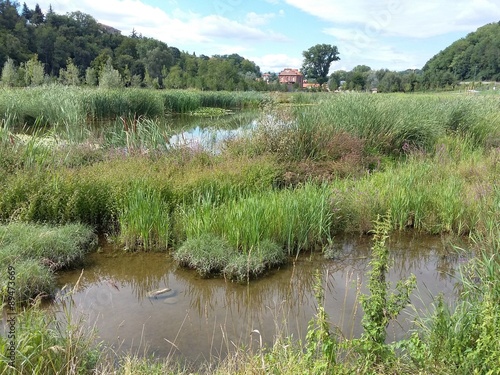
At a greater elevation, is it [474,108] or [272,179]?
[474,108]

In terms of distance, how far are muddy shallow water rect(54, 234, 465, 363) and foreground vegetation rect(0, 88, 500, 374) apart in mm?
254

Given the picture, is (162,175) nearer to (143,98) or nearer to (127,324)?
(127,324)


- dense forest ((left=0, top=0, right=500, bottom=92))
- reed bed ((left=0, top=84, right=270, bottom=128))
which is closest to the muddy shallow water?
reed bed ((left=0, top=84, right=270, bottom=128))

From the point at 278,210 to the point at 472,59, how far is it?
77644 mm

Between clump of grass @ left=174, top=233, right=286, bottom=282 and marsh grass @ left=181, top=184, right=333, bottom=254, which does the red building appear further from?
clump of grass @ left=174, top=233, right=286, bottom=282

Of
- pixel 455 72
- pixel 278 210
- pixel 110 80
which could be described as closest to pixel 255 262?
pixel 278 210

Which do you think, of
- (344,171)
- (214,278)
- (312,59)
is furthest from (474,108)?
(312,59)

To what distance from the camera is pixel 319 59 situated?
100812 mm

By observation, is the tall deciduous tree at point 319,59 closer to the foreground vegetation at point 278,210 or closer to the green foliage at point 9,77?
the green foliage at point 9,77

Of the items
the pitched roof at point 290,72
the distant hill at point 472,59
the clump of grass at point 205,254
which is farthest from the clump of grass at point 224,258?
the pitched roof at point 290,72

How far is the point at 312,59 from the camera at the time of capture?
3969 inches

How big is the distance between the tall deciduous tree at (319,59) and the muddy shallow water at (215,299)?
9912 centimetres

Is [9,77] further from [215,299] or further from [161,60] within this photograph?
[161,60]

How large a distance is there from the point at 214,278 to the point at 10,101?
1293 centimetres
